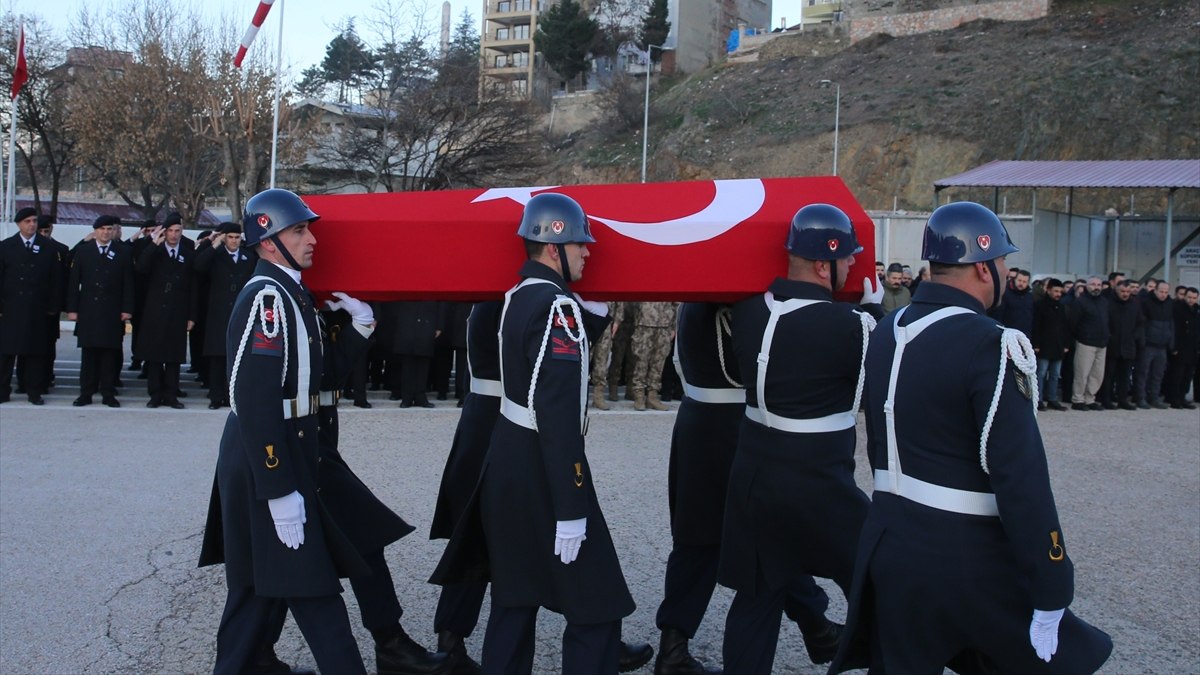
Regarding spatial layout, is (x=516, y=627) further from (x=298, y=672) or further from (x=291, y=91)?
(x=291, y=91)

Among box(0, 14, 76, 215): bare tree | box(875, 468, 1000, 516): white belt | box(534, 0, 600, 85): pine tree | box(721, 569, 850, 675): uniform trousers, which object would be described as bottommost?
box(721, 569, 850, 675): uniform trousers

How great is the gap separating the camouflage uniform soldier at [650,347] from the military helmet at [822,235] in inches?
317

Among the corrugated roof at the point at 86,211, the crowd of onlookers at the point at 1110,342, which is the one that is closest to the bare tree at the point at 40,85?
the corrugated roof at the point at 86,211

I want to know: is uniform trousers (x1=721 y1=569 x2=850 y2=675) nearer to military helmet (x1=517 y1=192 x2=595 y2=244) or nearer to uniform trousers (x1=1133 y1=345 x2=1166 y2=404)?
military helmet (x1=517 y1=192 x2=595 y2=244)

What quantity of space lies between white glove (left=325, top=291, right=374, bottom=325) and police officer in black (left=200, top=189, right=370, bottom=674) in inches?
8.5

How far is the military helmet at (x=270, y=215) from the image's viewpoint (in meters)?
3.99

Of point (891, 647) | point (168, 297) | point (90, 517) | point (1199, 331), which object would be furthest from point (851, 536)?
point (1199, 331)

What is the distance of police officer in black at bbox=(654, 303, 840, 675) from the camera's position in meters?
4.59

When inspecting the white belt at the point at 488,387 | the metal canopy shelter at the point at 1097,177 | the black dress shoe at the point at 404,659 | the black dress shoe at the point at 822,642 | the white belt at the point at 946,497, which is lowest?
the black dress shoe at the point at 404,659

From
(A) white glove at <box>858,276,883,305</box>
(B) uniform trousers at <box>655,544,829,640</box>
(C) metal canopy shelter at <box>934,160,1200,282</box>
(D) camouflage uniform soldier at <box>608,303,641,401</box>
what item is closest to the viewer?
(A) white glove at <box>858,276,883,305</box>

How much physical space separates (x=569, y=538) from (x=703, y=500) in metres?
1.11

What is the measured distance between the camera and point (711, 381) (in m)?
4.73

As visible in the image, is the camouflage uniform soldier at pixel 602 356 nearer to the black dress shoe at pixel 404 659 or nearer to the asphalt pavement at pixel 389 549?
the asphalt pavement at pixel 389 549

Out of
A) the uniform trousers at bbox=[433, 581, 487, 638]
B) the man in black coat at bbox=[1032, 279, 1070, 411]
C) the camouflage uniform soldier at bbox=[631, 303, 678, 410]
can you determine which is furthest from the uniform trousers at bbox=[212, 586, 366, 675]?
the man in black coat at bbox=[1032, 279, 1070, 411]
